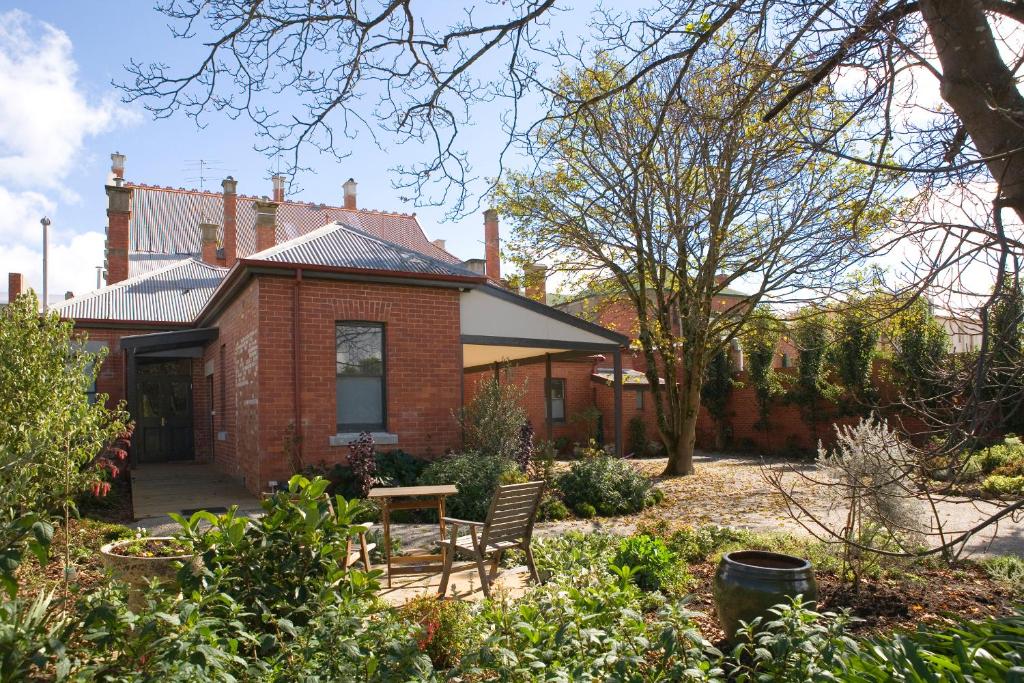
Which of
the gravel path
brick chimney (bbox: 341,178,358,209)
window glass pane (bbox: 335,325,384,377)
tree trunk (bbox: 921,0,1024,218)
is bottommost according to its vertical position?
the gravel path

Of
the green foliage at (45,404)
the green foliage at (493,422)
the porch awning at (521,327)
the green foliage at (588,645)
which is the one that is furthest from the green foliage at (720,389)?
the green foliage at (588,645)

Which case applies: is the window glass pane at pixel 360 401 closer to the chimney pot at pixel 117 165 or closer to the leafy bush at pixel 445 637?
the leafy bush at pixel 445 637

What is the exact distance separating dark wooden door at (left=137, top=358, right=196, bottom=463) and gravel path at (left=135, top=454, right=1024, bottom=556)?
9367 mm

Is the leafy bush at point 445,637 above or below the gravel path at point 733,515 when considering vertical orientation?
above

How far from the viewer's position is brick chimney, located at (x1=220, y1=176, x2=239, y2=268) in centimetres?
2708

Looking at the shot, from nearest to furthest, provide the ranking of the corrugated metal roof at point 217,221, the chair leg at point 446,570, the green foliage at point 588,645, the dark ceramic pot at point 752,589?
the green foliage at point 588,645, the dark ceramic pot at point 752,589, the chair leg at point 446,570, the corrugated metal roof at point 217,221

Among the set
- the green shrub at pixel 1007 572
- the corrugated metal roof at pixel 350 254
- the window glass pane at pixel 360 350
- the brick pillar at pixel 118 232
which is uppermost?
the brick pillar at pixel 118 232

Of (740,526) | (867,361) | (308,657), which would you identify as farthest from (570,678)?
(867,361)

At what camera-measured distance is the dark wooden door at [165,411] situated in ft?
59.1

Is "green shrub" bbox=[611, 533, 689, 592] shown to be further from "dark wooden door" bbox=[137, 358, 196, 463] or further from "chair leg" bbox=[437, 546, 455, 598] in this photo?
"dark wooden door" bbox=[137, 358, 196, 463]

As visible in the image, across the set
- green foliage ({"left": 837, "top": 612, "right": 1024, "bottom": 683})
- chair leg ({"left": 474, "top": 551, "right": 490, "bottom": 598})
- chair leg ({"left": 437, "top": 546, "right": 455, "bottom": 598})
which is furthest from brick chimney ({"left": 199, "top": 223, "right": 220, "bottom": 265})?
green foliage ({"left": 837, "top": 612, "right": 1024, "bottom": 683})

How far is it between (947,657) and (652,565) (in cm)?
287

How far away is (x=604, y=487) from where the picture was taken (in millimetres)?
11008

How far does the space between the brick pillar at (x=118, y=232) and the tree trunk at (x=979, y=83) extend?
23.7 m
